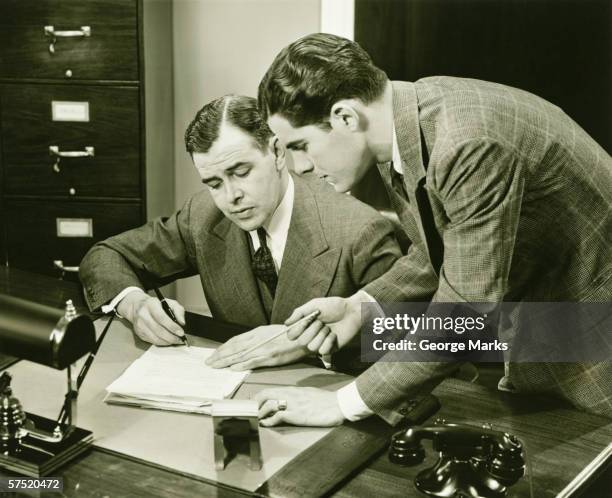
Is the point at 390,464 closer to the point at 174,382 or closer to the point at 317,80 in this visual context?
the point at 174,382

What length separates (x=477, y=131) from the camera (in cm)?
131

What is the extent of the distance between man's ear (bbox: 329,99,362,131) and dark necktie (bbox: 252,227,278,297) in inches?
28.8

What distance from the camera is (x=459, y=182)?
4.26 feet

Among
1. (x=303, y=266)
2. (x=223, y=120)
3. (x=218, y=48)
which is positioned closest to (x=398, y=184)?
(x=303, y=266)

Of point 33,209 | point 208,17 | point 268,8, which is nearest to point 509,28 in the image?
point 268,8

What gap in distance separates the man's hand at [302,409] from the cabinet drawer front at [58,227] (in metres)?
1.59

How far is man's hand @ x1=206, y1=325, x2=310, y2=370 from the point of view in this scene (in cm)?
169

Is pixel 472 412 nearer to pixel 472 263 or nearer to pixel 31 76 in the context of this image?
pixel 472 263

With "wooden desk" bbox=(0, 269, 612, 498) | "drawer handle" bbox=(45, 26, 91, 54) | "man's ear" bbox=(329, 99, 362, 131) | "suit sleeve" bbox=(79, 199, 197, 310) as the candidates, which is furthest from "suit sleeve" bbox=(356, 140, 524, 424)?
"drawer handle" bbox=(45, 26, 91, 54)

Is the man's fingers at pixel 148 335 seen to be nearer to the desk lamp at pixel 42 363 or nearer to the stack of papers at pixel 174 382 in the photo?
the stack of papers at pixel 174 382

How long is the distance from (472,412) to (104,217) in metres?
1.83

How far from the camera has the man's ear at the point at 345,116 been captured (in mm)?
1500

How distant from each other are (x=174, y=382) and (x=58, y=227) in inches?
59.9
